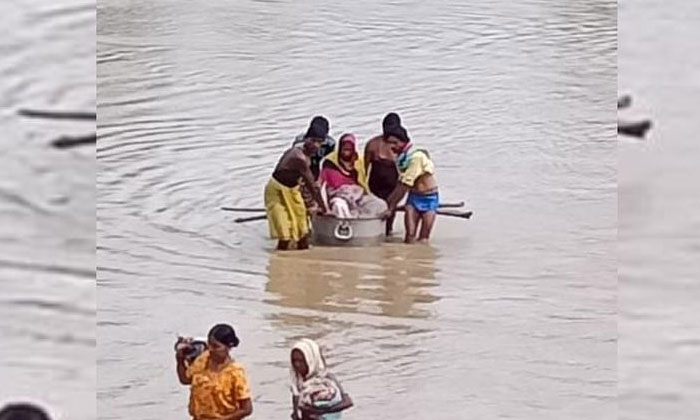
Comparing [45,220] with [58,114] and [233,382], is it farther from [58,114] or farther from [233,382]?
[233,382]

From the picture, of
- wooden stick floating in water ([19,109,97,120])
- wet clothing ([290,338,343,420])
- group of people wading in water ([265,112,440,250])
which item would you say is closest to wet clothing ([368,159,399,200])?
group of people wading in water ([265,112,440,250])

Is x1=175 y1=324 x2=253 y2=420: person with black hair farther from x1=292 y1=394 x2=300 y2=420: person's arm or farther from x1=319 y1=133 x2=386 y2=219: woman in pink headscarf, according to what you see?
x1=319 y1=133 x2=386 y2=219: woman in pink headscarf

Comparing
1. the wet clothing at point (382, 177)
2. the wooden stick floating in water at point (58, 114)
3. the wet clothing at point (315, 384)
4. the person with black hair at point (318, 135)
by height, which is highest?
the wooden stick floating in water at point (58, 114)

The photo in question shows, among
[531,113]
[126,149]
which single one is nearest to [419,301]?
[531,113]

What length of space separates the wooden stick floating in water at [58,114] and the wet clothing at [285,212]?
201 millimetres

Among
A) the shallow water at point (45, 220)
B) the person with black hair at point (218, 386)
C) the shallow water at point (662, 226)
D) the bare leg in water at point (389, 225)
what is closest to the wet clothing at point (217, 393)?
the person with black hair at point (218, 386)

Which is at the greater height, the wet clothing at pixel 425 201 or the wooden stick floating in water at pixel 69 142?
the wooden stick floating in water at pixel 69 142

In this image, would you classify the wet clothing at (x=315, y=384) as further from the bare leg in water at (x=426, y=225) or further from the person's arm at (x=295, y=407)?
the bare leg in water at (x=426, y=225)

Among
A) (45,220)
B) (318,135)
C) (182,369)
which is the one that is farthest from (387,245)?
(45,220)

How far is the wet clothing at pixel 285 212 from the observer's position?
1298mm

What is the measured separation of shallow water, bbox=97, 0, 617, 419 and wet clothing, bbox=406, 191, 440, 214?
18 millimetres

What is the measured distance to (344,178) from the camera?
4.30ft

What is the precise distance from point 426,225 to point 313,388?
0.21 m

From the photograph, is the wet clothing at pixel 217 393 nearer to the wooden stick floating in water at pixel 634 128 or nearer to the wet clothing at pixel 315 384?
the wet clothing at pixel 315 384
